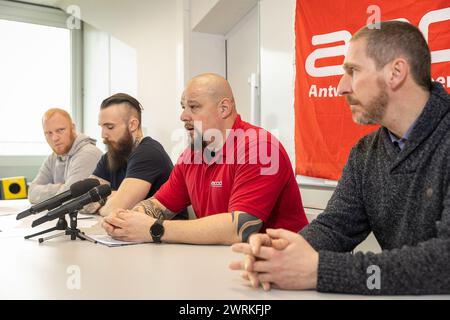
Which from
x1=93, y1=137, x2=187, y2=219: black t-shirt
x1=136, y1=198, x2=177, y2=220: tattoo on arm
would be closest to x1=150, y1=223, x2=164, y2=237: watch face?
x1=136, y1=198, x2=177, y2=220: tattoo on arm

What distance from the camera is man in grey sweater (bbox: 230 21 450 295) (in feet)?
3.06

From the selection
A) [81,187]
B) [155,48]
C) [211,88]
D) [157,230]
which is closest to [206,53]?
[155,48]

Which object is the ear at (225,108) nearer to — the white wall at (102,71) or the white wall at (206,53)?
the white wall at (206,53)

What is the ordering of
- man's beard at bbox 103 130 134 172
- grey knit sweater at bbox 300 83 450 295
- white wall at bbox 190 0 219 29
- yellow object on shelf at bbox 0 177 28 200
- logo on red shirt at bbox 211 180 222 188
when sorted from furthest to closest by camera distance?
1. yellow object on shelf at bbox 0 177 28 200
2. white wall at bbox 190 0 219 29
3. man's beard at bbox 103 130 134 172
4. logo on red shirt at bbox 211 180 222 188
5. grey knit sweater at bbox 300 83 450 295

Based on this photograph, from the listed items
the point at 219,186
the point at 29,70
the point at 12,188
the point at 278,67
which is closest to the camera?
the point at 219,186

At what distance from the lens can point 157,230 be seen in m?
1.58

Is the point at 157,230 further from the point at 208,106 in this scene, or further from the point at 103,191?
the point at 208,106

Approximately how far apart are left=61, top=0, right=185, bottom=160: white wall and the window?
0.75 m

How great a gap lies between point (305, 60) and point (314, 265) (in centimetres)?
191

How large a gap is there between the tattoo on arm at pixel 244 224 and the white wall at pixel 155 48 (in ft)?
6.97

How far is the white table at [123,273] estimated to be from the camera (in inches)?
39.7

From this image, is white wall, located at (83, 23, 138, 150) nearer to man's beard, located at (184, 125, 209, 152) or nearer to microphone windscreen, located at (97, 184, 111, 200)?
man's beard, located at (184, 125, 209, 152)

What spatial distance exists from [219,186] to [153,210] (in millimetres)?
350
